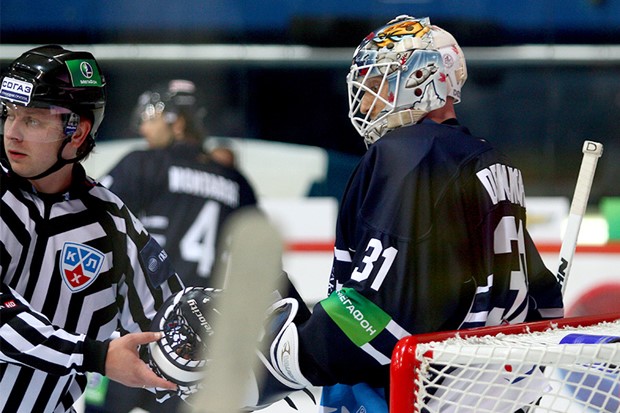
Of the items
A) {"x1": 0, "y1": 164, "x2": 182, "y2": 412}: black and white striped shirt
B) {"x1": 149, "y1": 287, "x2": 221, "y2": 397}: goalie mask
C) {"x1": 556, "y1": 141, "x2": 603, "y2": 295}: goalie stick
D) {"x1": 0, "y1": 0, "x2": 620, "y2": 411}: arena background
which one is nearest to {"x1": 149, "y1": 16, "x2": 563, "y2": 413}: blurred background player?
{"x1": 149, "y1": 287, "x2": 221, "y2": 397}: goalie mask

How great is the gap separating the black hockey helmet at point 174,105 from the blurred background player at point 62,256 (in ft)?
6.70

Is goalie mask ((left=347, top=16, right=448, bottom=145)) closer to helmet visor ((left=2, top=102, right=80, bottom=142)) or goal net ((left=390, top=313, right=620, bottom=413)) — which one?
goal net ((left=390, top=313, right=620, bottom=413))

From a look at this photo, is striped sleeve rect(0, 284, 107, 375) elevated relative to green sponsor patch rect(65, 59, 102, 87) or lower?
lower

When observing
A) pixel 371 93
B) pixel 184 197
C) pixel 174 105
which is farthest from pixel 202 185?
pixel 371 93

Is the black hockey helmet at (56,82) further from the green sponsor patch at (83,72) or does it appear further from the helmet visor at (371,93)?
the helmet visor at (371,93)

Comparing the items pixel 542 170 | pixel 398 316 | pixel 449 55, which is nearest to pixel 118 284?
pixel 398 316

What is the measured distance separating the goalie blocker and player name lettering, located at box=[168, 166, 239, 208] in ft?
6.39

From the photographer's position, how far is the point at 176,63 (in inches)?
191

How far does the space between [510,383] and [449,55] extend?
2.15 ft

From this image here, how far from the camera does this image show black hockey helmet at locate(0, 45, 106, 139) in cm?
202

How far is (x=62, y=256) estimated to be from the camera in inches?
80.7

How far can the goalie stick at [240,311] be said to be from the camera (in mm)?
1665

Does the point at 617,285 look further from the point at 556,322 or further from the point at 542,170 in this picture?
the point at 556,322

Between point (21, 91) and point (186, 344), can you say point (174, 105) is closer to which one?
point (21, 91)
